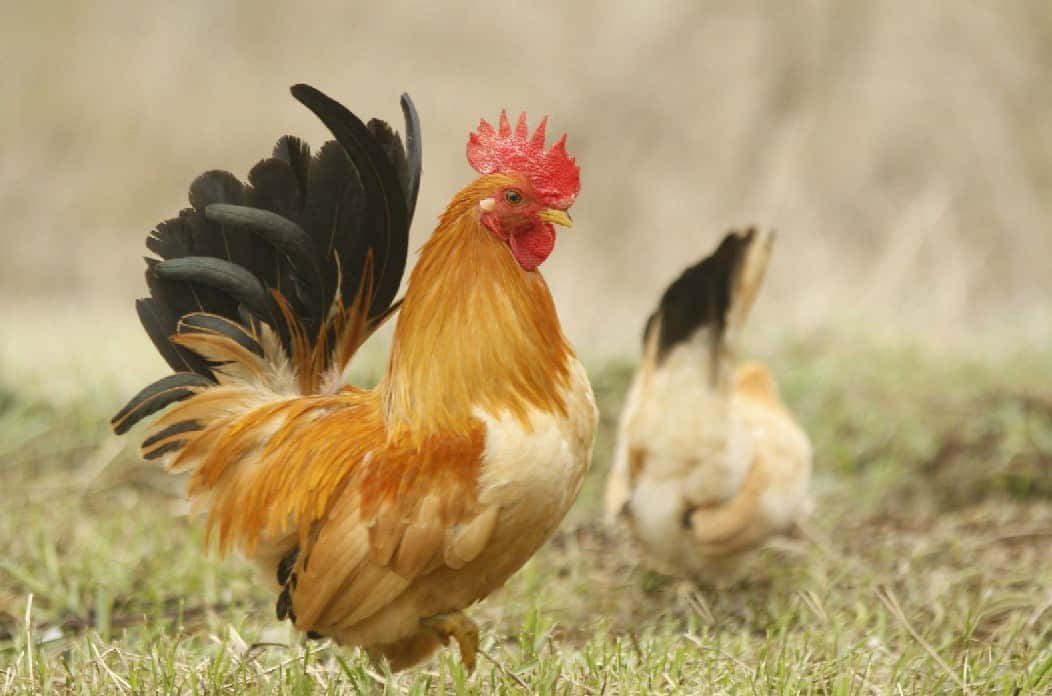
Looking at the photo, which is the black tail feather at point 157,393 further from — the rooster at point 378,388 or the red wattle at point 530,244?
the red wattle at point 530,244

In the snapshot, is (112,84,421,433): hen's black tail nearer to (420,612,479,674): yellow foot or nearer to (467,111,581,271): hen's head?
(467,111,581,271): hen's head

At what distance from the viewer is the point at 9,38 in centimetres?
1550

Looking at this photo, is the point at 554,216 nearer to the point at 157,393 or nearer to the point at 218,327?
the point at 218,327

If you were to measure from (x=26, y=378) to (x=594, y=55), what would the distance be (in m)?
9.55

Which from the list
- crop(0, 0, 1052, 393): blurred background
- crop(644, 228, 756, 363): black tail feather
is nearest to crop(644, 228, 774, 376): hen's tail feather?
crop(644, 228, 756, 363): black tail feather

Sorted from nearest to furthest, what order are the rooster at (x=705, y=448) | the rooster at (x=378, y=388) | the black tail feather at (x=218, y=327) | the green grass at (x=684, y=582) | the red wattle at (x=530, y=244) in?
the rooster at (x=378, y=388), the red wattle at (x=530, y=244), the green grass at (x=684, y=582), the black tail feather at (x=218, y=327), the rooster at (x=705, y=448)

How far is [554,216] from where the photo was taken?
251 cm

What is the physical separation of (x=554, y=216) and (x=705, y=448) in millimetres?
1560

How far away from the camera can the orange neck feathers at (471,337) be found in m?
2.51

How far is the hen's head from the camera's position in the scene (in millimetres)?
2527

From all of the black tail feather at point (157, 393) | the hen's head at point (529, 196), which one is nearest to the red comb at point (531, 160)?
the hen's head at point (529, 196)

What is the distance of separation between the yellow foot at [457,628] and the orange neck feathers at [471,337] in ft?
1.48

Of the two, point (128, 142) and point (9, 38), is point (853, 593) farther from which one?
point (9, 38)

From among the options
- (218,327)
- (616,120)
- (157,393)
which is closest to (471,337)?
(218,327)
